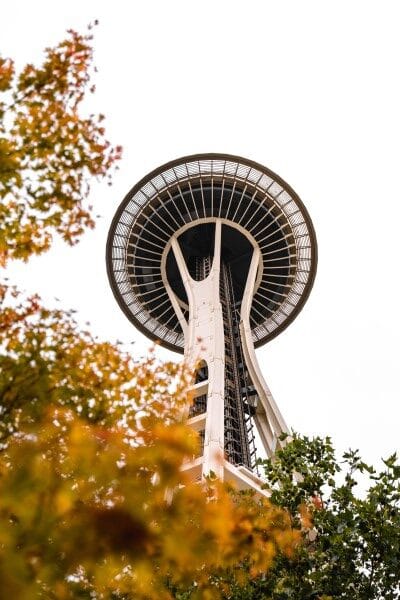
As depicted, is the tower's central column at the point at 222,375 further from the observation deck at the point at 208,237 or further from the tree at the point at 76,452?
the tree at the point at 76,452

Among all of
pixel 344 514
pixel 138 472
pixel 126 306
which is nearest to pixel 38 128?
pixel 138 472

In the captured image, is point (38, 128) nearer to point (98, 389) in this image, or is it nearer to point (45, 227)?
point (45, 227)

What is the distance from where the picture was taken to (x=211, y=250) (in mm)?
41344

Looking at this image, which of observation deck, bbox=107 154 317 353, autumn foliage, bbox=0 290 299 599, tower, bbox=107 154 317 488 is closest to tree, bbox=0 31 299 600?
autumn foliage, bbox=0 290 299 599

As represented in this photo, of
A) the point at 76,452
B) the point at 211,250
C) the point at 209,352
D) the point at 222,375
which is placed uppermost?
the point at 211,250

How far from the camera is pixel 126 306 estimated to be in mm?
41312

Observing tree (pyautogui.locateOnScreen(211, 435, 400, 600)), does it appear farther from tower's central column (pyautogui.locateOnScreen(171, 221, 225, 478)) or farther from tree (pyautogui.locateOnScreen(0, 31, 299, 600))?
tower's central column (pyautogui.locateOnScreen(171, 221, 225, 478))

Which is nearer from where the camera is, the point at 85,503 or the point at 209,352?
the point at 85,503

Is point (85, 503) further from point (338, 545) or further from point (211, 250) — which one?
point (211, 250)

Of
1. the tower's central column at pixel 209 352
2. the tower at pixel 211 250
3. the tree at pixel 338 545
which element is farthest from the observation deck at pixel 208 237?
the tree at pixel 338 545

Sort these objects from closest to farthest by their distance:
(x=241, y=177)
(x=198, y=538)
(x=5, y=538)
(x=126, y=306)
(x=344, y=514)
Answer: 1. (x=5, y=538)
2. (x=198, y=538)
3. (x=344, y=514)
4. (x=241, y=177)
5. (x=126, y=306)

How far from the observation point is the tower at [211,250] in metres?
35.9

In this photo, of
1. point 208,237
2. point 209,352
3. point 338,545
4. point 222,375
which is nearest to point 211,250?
point 208,237

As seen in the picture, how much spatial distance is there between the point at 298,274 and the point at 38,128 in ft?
114
